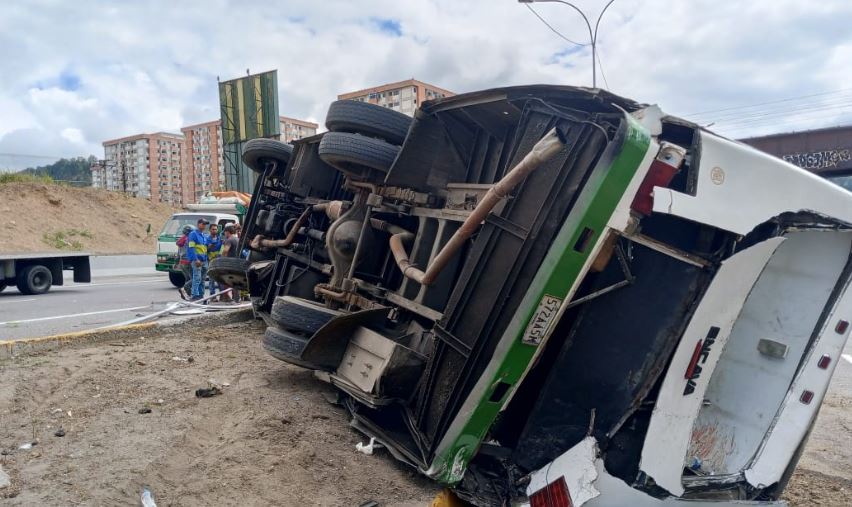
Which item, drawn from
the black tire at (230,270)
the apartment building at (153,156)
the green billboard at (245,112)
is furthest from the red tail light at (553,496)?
the apartment building at (153,156)

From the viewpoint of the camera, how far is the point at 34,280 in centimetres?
1121

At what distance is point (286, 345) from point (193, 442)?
2.72 ft

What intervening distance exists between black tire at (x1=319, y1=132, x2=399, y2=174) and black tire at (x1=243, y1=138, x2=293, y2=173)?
242cm

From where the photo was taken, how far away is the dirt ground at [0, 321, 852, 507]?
2.69 meters

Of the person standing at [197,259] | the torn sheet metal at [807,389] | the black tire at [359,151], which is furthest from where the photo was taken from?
the person standing at [197,259]

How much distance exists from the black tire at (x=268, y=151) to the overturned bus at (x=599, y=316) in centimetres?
311

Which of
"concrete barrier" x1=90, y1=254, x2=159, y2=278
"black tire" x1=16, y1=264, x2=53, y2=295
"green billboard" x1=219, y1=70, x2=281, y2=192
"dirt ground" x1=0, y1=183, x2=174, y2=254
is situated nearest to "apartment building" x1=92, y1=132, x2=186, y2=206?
"dirt ground" x1=0, y1=183, x2=174, y2=254

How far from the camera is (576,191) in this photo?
8.04ft

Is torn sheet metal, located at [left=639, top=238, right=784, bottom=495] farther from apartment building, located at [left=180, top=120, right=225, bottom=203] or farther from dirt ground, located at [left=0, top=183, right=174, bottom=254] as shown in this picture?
apartment building, located at [left=180, top=120, right=225, bottom=203]

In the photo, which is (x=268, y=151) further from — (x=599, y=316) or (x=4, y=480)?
(x=599, y=316)

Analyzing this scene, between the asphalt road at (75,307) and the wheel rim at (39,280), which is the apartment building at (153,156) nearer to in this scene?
the asphalt road at (75,307)

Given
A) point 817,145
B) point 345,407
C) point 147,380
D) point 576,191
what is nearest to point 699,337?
point 576,191

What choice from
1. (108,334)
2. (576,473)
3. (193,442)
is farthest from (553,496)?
(108,334)

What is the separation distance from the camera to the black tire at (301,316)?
376cm
